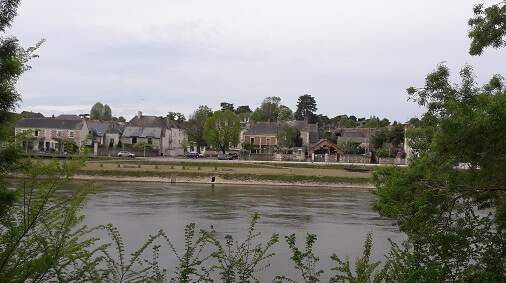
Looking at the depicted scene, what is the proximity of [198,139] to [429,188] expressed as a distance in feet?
271

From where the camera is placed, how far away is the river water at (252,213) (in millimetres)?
20902

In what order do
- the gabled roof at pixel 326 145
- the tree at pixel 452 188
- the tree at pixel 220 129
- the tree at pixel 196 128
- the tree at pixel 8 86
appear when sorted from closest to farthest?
the tree at pixel 8 86 → the tree at pixel 452 188 → the gabled roof at pixel 326 145 → the tree at pixel 220 129 → the tree at pixel 196 128

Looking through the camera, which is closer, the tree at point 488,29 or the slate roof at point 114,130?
the tree at point 488,29

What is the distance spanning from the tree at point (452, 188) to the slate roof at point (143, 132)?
7487 cm

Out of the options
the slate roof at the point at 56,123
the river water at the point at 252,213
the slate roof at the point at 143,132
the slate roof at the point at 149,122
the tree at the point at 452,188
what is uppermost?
the slate roof at the point at 149,122

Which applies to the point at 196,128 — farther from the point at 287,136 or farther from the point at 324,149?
the point at 324,149

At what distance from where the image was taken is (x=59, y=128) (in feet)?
258

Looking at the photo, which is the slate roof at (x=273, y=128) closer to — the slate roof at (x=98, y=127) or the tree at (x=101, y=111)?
the slate roof at (x=98, y=127)

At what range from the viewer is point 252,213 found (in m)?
29.6

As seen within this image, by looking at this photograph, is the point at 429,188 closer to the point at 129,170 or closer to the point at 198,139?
the point at 129,170

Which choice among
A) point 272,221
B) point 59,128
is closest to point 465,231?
point 272,221

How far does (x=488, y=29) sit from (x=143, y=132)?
256ft

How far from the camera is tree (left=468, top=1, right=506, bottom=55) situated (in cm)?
992

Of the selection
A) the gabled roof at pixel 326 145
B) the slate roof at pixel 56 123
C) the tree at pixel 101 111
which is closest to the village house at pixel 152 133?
the slate roof at pixel 56 123
